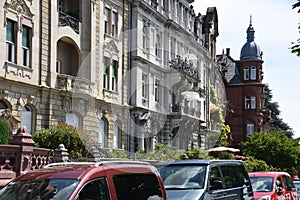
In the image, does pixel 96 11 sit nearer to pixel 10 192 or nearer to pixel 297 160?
pixel 10 192

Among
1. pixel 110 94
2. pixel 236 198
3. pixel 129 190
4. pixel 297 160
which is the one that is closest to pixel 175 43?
pixel 110 94

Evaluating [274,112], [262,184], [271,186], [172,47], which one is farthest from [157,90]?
[274,112]

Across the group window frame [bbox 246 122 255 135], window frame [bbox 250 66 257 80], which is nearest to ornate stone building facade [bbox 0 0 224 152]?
window frame [bbox 246 122 255 135]

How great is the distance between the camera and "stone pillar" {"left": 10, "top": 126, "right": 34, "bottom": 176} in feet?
55.3

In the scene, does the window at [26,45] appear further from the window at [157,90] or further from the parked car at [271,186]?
the window at [157,90]

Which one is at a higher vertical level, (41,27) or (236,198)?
(41,27)

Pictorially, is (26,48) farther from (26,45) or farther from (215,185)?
(215,185)

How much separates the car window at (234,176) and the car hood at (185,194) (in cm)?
166

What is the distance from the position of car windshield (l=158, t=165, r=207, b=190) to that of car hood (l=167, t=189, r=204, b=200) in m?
0.30

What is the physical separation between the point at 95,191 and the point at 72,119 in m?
22.1

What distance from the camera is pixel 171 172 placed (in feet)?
48.4

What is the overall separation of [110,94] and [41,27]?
25.3 ft

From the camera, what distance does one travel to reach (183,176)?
47.2 feet

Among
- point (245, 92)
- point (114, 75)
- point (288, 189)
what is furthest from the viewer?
point (245, 92)
